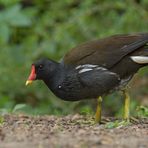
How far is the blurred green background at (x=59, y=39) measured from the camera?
32.7ft

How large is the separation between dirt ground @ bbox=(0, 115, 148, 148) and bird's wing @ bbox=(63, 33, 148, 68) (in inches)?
23.5

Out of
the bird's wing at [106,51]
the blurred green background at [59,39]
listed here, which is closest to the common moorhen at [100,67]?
the bird's wing at [106,51]

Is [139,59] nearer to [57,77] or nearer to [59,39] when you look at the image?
[57,77]

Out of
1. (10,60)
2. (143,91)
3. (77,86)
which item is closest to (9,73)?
(10,60)

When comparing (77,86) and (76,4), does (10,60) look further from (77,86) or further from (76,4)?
(77,86)

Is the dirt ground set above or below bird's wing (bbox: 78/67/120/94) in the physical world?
below

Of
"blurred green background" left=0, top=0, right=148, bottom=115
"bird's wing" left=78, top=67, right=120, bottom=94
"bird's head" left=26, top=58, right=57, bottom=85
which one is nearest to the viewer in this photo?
"bird's wing" left=78, top=67, right=120, bottom=94

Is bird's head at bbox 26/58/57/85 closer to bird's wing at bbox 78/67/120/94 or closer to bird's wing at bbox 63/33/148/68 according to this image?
bird's wing at bbox 63/33/148/68

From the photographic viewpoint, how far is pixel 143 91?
10508mm

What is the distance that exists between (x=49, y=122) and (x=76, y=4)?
4775 millimetres

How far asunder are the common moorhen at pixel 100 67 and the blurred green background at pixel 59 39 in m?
2.13

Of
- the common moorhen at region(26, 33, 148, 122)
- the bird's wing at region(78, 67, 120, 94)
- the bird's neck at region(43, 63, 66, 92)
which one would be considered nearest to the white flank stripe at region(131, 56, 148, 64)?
the common moorhen at region(26, 33, 148, 122)

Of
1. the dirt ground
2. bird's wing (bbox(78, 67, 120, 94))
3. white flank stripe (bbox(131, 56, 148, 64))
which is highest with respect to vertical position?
white flank stripe (bbox(131, 56, 148, 64))

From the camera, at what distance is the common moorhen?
7289 millimetres
